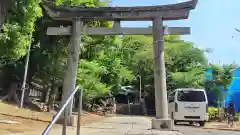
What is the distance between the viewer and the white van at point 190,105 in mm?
21172

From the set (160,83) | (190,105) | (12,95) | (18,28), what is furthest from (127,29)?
(12,95)

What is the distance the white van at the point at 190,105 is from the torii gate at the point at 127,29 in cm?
650

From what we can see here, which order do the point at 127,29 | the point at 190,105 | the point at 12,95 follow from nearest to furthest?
the point at 127,29 < the point at 190,105 < the point at 12,95

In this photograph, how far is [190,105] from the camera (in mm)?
21172

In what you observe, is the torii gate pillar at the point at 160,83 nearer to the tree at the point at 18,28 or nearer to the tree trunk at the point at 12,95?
the tree at the point at 18,28

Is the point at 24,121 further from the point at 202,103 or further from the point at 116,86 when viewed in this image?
the point at 116,86

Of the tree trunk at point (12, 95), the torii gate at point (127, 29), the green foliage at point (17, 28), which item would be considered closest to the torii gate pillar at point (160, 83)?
the torii gate at point (127, 29)

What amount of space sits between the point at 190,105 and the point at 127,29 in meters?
7.36

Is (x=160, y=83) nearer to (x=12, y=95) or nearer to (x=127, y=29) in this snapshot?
(x=127, y=29)

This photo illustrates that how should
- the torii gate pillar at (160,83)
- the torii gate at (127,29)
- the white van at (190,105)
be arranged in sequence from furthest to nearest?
the white van at (190,105) < the torii gate at (127,29) < the torii gate pillar at (160,83)

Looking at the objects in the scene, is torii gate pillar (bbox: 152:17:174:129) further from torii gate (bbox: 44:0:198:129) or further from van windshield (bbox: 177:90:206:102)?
van windshield (bbox: 177:90:206:102)

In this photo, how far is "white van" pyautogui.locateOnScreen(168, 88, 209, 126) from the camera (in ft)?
69.5

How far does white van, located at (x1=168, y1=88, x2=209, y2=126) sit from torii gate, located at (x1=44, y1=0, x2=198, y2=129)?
6.50 metres

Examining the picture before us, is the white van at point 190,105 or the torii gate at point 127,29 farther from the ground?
the torii gate at point 127,29
